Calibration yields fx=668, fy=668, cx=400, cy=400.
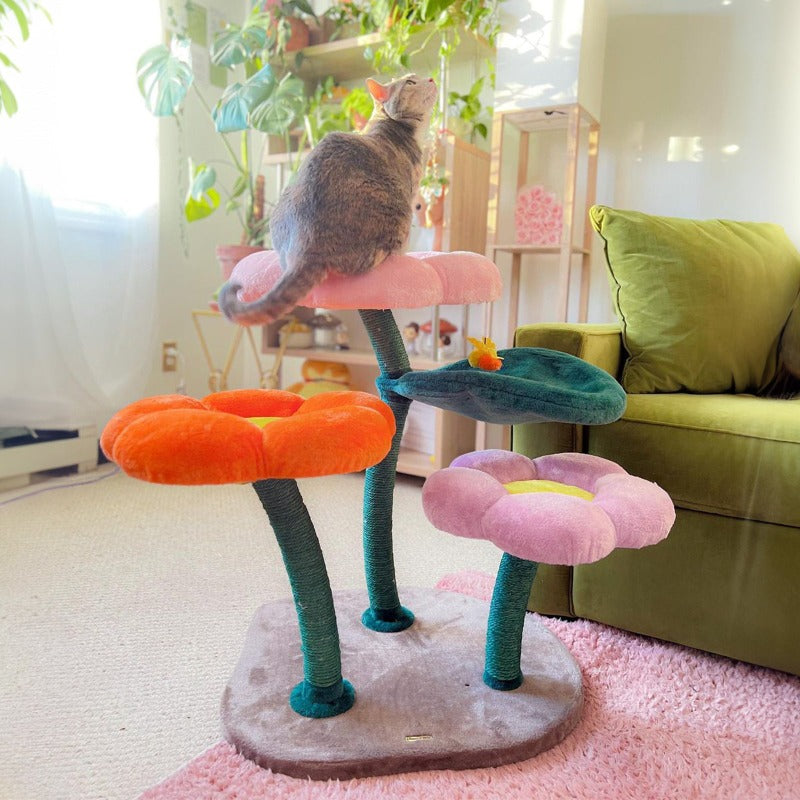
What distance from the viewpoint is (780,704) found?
1106mm

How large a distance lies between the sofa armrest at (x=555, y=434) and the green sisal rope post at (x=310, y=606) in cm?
50

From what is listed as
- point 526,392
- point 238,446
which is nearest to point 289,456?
point 238,446

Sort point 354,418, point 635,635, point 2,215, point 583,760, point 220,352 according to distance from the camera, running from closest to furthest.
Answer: point 354,418, point 583,760, point 635,635, point 2,215, point 220,352

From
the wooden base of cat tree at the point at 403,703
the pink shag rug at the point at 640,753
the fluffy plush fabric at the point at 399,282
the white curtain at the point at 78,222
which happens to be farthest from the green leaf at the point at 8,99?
the pink shag rug at the point at 640,753

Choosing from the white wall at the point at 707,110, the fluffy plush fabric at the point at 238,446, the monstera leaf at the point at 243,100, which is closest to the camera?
the fluffy plush fabric at the point at 238,446

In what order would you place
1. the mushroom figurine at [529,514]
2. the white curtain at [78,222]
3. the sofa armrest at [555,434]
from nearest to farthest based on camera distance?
the mushroom figurine at [529,514] < the sofa armrest at [555,434] < the white curtain at [78,222]

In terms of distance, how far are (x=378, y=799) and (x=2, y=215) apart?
1967mm

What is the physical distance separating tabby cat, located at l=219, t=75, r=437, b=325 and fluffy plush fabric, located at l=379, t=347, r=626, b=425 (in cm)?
20

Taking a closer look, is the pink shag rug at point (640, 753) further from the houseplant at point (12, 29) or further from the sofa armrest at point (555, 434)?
the houseplant at point (12, 29)

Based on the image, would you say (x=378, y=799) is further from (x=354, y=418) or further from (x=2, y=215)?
(x=2, y=215)

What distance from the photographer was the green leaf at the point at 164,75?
2.17 meters

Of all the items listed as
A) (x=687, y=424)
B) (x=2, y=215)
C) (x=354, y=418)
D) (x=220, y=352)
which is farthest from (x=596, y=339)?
(x=220, y=352)

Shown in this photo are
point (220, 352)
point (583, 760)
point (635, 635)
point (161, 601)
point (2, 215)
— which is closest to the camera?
point (583, 760)

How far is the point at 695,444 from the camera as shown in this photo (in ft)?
3.84
